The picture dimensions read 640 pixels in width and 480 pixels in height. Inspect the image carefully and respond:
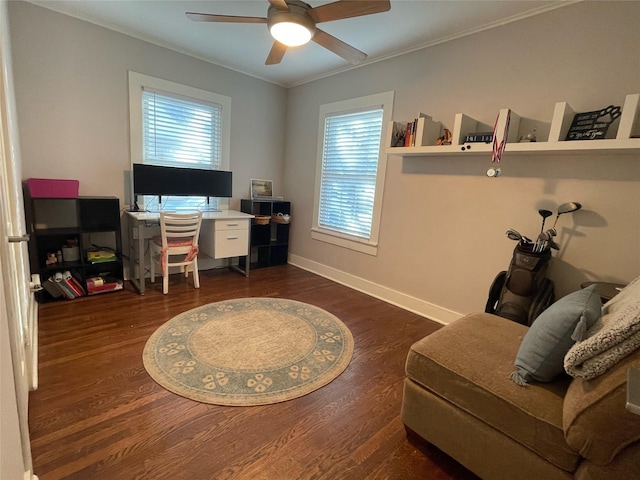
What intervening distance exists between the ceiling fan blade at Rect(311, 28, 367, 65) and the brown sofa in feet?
6.64

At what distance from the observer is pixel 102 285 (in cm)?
300

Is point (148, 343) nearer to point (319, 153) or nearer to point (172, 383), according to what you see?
point (172, 383)

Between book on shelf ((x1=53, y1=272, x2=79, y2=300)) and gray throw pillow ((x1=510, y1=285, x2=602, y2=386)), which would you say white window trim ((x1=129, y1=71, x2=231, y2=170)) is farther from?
gray throw pillow ((x1=510, y1=285, x2=602, y2=386))

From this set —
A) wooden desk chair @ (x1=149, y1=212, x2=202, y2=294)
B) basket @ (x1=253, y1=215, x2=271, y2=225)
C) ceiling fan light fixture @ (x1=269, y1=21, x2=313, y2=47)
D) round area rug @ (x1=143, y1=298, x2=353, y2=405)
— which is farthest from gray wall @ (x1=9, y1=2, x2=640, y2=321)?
ceiling fan light fixture @ (x1=269, y1=21, x2=313, y2=47)

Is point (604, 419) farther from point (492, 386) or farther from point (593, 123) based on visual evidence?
point (593, 123)

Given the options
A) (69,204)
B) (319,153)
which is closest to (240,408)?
(69,204)

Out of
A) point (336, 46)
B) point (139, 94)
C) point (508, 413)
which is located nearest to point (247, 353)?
point (508, 413)

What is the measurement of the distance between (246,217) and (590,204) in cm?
311

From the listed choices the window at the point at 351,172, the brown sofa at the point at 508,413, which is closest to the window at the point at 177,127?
the window at the point at 351,172

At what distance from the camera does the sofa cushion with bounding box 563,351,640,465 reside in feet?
3.07

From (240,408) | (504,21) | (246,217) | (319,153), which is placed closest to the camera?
(240,408)

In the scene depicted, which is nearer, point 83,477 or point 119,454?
point 83,477

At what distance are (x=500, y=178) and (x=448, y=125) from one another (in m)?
0.67

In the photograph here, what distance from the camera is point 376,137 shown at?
340cm
